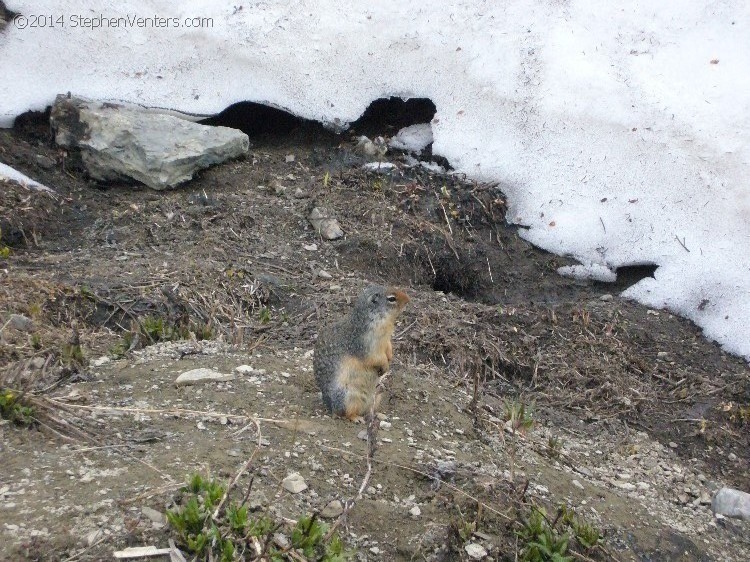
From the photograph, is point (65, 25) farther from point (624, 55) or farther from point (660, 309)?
point (660, 309)

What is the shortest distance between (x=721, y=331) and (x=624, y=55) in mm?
3481

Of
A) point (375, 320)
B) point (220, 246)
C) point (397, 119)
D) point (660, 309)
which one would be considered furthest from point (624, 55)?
point (375, 320)

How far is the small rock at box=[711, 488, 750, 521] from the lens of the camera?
17.8 feet

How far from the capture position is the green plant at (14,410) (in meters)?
4.54

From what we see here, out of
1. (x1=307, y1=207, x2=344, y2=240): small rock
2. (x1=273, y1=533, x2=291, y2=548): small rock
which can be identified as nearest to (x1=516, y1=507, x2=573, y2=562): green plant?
(x1=273, y1=533, x2=291, y2=548): small rock

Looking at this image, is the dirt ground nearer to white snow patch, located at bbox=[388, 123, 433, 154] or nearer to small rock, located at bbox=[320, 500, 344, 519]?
small rock, located at bbox=[320, 500, 344, 519]

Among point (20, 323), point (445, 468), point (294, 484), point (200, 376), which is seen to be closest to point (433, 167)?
point (200, 376)

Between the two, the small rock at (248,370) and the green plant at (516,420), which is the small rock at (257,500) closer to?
the small rock at (248,370)

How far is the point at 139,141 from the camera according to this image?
28.8 ft

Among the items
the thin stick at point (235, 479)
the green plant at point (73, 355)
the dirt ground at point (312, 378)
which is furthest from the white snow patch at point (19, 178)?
the thin stick at point (235, 479)

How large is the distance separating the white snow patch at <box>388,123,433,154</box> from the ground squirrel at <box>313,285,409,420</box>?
4090 millimetres

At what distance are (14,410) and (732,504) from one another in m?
4.37

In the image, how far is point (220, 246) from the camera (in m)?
7.84

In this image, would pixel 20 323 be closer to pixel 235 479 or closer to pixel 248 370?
pixel 248 370
